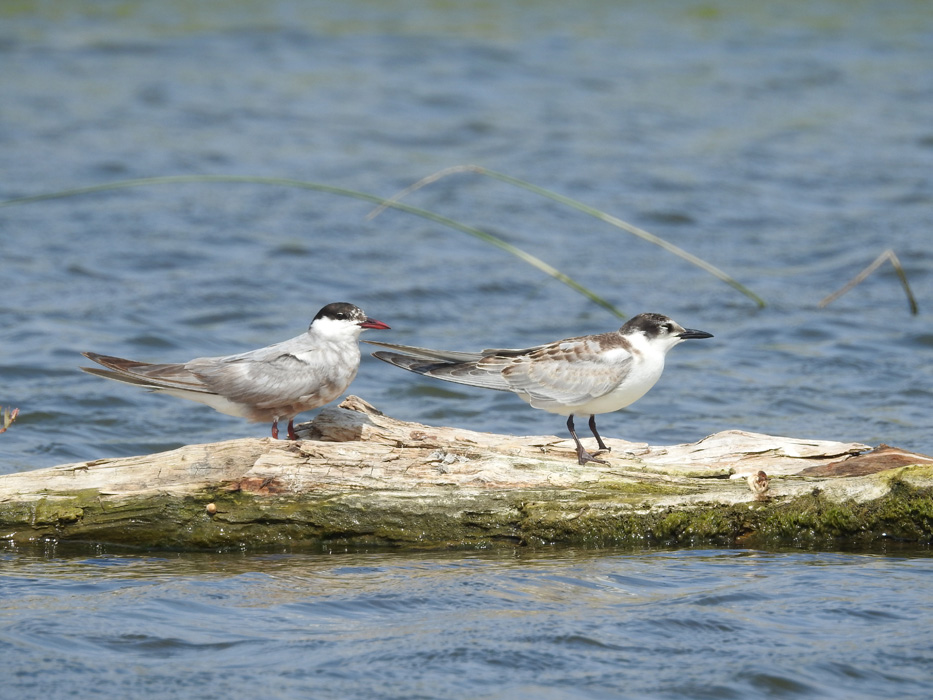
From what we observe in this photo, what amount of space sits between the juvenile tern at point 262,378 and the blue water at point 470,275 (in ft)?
3.15

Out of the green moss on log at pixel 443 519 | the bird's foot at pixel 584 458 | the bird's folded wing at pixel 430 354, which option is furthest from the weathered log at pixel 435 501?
the bird's folded wing at pixel 430 354

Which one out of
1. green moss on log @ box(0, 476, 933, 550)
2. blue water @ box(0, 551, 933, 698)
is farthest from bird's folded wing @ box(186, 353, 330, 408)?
blue water @ box(0, 551, 933, 698)

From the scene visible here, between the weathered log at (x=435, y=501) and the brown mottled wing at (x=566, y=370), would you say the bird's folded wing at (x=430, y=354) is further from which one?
the weathered log at (x=435, y=501)

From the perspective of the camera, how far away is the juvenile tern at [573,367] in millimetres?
6777

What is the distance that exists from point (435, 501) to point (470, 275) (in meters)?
7.00

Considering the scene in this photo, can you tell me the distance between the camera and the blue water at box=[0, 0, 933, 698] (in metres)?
4.98

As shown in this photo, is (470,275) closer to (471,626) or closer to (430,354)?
(430,354)

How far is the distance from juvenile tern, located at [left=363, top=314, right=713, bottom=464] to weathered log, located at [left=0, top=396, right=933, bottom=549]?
67 centimetres

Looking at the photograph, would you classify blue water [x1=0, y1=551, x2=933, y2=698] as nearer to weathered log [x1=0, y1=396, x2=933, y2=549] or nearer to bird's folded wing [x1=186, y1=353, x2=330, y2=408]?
weathered log [x1=0, y1=396, x2=933, y2=549]

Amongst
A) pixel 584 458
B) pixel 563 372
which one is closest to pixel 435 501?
pixel 584 458

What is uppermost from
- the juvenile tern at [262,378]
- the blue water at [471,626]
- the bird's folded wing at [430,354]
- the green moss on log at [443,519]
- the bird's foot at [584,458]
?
the bird's folded wing at [430,354]

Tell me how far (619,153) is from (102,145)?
278 inches

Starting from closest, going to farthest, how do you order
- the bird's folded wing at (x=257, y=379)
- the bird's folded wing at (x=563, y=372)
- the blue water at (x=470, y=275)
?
the blue water at (x=470, y=275), the bird's folded wing at (x=257, y=379), the bird's folded wing at (x=563, y=372)

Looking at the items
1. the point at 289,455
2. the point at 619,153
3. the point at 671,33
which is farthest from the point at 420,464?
the point at 671,33
